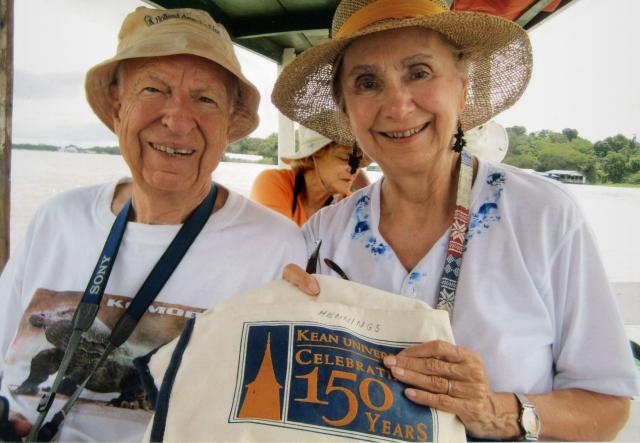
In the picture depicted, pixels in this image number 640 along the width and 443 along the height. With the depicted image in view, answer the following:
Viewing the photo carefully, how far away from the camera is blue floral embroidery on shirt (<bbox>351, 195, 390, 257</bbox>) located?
1.41m

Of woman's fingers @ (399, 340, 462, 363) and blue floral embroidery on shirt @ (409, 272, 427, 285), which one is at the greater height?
blue floral embroidery on shirt @ (409, 272, 427, 285)

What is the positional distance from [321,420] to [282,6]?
3506mm

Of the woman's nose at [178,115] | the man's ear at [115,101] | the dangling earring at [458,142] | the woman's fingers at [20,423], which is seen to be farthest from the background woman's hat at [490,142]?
the woman's fingers at [20,423]

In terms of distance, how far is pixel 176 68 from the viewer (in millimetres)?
1414

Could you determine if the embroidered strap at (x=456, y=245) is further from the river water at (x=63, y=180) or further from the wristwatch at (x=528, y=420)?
the river water at (x=63, y=180)

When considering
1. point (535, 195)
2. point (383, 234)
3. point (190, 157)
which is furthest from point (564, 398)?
point (190, 157)

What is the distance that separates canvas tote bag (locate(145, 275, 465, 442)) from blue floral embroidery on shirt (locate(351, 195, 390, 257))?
1.56ft

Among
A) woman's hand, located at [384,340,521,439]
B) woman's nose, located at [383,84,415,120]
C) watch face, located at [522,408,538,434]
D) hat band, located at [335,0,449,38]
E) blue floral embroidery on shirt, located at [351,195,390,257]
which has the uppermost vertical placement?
hat band, located at [335,0,449,38]

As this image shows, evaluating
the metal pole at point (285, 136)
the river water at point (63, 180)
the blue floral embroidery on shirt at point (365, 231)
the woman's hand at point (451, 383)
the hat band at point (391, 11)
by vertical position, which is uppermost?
the metal pole at point (285, 136)

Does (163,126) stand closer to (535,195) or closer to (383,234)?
(383,234)

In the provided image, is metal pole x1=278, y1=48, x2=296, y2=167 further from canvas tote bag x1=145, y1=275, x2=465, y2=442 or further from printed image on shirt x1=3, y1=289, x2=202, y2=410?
canvas tote bag x1=145, y1=275, x2=465, y2=442

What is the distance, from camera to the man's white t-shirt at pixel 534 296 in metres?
1.10

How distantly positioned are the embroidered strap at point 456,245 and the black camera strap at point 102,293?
863mm

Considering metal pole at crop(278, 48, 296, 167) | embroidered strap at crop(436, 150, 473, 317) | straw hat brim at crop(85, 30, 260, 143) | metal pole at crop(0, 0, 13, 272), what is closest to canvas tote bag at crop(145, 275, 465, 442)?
embroidered strap at crop(436, 150, 473, 317)
